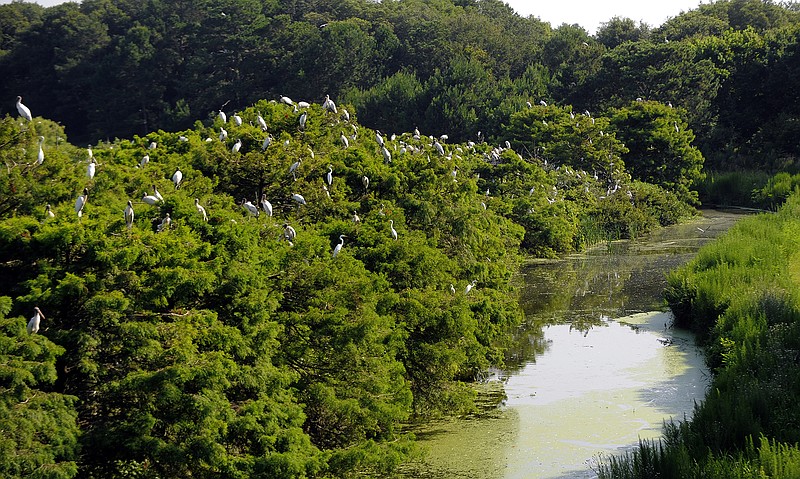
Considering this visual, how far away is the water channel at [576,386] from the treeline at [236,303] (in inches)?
23.1

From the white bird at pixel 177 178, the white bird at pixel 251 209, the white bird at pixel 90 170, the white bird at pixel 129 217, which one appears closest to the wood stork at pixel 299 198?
the white bird at pixel 251 209

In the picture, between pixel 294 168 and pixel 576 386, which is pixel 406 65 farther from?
pixel 576 386

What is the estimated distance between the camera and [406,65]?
55.0 meters

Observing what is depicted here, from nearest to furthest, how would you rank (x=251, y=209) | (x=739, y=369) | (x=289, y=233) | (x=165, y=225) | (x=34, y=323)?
1. (x=34, y=323)
2. (x=165, y=225)
3. (x=739, y=369)
4. (x=289, y=233)
5. (x=251, y=209)

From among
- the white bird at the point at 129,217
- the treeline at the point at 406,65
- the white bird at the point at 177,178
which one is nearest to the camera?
the white bird at the point at 129,217

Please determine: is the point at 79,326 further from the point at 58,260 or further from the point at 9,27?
the point at 9,27

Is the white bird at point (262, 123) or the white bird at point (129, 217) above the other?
the white bird at point (262, 123)

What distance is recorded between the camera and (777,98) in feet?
120

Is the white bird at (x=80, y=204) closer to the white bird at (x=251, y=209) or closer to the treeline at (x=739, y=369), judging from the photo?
the white bird at (x=251, y=209)

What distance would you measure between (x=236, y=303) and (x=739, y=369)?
5100 mm

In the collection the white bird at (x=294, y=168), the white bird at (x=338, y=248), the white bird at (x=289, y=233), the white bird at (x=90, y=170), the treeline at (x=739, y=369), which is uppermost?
the white bird at (x=90, y=170)

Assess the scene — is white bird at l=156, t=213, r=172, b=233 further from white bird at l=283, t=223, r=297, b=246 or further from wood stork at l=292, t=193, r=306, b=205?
wood stork at l=292, t=193, r=306, b=205

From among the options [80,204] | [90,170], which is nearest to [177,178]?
[90,170]

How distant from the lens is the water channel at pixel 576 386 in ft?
32.7
